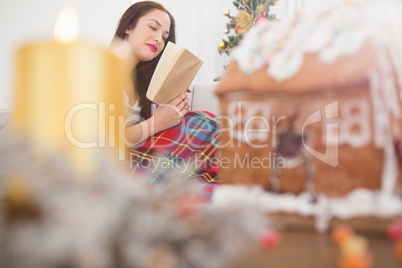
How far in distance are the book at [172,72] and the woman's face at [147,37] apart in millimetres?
465

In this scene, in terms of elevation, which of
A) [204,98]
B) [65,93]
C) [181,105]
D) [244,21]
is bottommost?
[65,93]

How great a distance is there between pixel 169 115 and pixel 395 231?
108 centimetres

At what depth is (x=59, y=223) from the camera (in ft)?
0.56

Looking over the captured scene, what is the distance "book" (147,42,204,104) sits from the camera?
1.00 metres

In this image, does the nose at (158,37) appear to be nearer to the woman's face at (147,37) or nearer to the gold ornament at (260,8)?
the woman's face at (147,37)

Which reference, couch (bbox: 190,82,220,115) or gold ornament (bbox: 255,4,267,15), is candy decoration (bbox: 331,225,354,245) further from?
gold ornament (bbox: 255,4,267,15)

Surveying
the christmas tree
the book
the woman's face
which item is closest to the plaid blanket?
the book

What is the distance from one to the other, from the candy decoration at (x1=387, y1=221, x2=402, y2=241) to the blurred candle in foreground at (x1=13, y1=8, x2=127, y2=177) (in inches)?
11.4

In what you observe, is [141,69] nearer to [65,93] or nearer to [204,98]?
[204,98]

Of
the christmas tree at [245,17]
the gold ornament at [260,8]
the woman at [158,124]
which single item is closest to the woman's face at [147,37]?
the woman at [158,124]

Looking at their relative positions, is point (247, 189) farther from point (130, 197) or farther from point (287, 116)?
point (130, 197)

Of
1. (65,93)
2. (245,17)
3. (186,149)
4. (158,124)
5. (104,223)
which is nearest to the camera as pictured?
(104,223)

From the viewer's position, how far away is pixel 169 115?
132 cm

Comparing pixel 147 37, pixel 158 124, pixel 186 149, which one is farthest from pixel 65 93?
pixel 147 37
